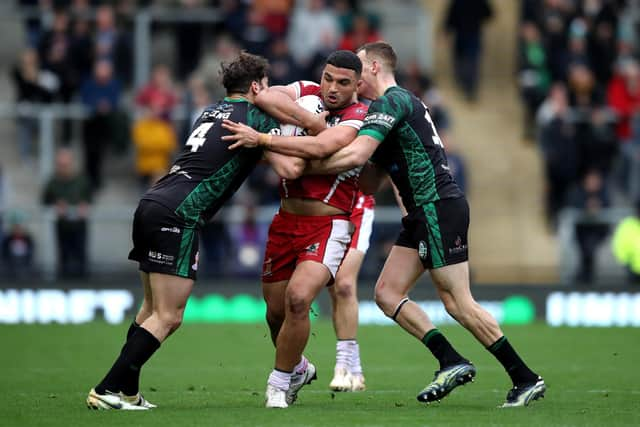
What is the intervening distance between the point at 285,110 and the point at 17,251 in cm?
1100

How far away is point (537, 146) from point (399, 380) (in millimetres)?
12376

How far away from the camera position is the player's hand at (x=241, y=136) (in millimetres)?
10414

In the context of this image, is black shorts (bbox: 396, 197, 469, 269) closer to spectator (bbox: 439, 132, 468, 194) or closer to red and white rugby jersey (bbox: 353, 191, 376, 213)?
red and white rugby jersey (bbox: 353, 191, 376, 213)

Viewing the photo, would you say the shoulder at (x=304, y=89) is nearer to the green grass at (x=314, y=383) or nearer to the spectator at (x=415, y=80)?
the green grass at (x=314, y=383)

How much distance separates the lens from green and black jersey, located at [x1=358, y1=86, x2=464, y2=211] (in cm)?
1091

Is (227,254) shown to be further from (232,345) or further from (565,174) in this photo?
(565,174)

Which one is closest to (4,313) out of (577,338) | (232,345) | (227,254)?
(227,254)

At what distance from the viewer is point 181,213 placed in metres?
10.4

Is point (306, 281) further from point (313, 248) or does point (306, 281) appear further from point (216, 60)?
point (216, 60)

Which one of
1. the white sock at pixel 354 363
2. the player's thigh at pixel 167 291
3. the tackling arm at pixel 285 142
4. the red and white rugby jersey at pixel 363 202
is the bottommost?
the white sock at pixel 354 363

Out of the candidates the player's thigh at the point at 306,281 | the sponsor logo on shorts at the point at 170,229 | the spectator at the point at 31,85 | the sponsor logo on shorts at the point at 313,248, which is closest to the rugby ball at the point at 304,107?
the sponsor logo on shorts at the point at 313,248

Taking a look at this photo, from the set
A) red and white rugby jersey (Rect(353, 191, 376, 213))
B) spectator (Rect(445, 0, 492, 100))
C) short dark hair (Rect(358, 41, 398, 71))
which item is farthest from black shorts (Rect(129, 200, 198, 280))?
spectator (Rect(445, 0, 492, 100))

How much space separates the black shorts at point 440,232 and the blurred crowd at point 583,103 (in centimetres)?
1127

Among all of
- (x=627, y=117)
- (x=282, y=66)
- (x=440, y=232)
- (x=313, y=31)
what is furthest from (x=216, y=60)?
(x=440, y=232)
